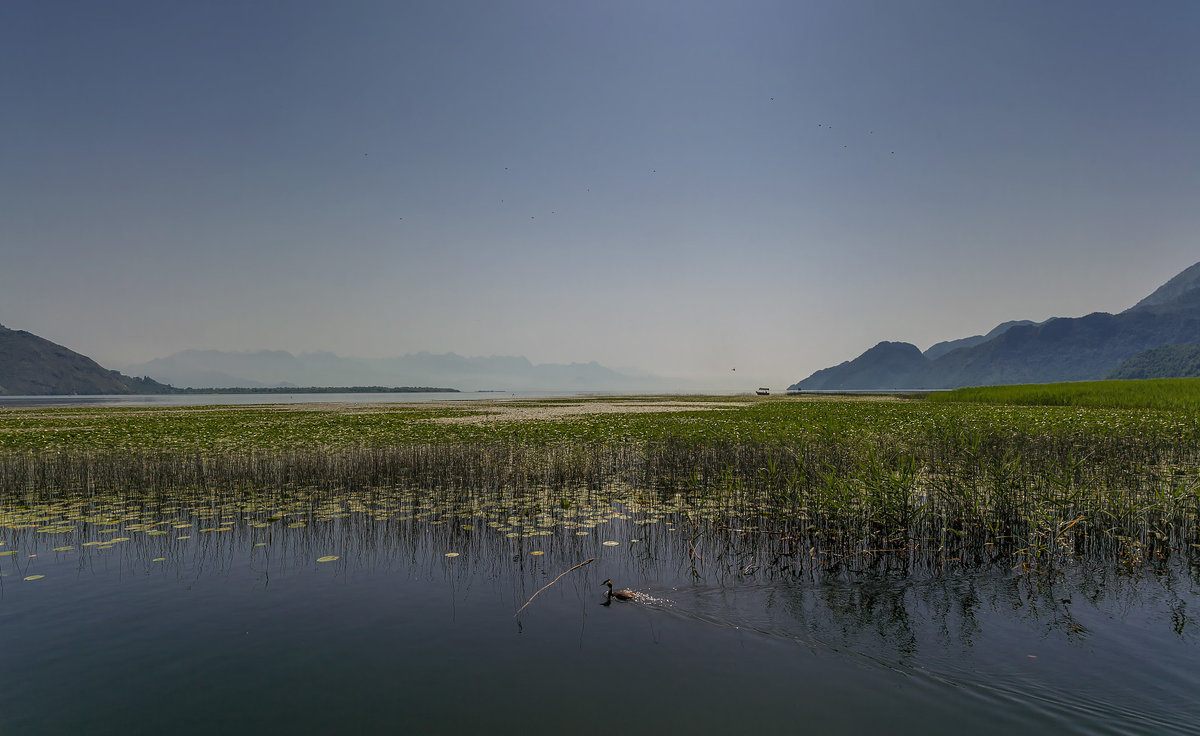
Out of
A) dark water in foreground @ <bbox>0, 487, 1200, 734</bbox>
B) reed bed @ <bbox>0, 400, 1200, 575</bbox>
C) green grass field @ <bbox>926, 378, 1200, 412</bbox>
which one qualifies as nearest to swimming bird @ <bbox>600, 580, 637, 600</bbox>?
dark water in foreground @ <bbox>0, 487, 1200, 734</bbox>

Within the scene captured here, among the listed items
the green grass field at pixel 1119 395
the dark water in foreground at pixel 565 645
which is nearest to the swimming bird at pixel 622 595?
the dark water in foreground at pixel 565 645

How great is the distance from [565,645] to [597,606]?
1.17 m

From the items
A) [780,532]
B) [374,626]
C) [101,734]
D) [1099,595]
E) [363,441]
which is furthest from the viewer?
[363,441]

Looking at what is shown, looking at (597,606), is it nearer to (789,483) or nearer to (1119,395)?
(789,483)

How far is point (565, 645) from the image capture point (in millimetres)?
6477

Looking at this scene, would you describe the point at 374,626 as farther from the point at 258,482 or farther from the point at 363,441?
the point at 363,441

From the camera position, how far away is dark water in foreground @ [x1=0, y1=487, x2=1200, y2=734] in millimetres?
5121

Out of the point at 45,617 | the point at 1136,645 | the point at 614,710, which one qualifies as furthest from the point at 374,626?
the point at 1136,645

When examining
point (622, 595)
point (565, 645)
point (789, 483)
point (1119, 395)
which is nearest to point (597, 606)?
point (622, 595)

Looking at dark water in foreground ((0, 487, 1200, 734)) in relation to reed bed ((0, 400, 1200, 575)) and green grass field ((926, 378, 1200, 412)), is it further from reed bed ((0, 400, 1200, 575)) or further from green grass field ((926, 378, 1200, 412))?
green grass field ((926, 378, 1200, 412))

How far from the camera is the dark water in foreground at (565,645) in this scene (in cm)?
512

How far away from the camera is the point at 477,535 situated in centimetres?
1055

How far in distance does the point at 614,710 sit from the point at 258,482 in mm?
13998

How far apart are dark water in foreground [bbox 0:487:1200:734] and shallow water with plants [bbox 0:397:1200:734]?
0.12ft
